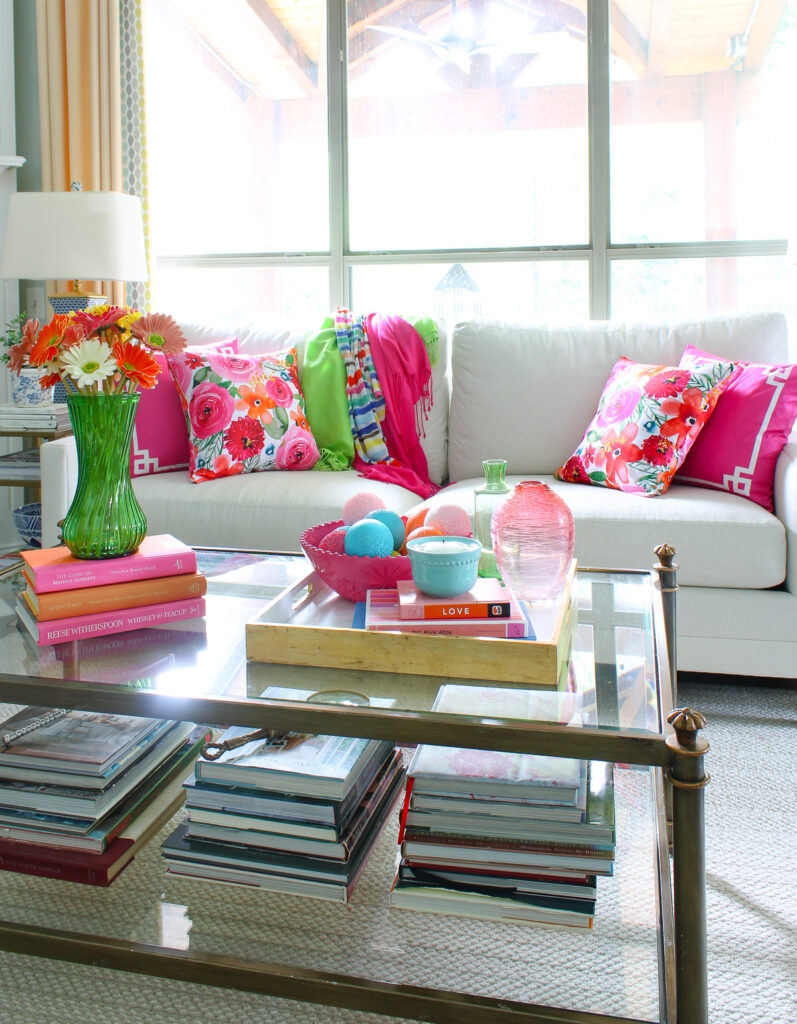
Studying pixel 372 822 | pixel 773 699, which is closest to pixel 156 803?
pixel 372 822

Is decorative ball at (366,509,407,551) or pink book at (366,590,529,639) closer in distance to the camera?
pink book at (366,590,529,639)

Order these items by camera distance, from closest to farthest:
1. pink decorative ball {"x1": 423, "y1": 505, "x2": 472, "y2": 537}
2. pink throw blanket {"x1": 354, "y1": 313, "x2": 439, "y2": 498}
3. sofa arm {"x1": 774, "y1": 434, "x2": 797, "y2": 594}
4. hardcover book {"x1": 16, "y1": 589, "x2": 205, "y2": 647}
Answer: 1. hardcover book {"x1": 16, "y1": 589, "x2": 205, "y2": 647}
2. pink decorative ball {"x1": 423, "y1": 505, "x2": 472, "y2": 537}
3. sofa arm {"x1": 774, "y1": 434, "x2": 797, "y2": 594}
4. pink throw blanket {"x1": 354, "y1": 313, "x2": 439, "y2": 498}

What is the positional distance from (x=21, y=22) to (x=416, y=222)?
1829 mm

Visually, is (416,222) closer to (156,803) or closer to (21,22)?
(21,22)

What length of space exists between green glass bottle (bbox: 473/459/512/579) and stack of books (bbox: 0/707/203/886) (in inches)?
21.8

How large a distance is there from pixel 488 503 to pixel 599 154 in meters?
2.57

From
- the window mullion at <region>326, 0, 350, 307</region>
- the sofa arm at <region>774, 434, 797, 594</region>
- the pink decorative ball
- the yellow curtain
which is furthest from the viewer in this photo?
the window mullion at <region>326, 0, 350, 307</region>

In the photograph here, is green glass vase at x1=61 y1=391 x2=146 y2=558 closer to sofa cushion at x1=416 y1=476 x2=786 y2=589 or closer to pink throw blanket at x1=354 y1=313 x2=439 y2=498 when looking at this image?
sofa cushion at x1=416 y1=476 x2=786 y2=589

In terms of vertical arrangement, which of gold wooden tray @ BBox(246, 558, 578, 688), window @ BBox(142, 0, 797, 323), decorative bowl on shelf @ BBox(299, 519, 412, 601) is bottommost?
gold wooden tray @ BBox(246, 558, 578, 688)

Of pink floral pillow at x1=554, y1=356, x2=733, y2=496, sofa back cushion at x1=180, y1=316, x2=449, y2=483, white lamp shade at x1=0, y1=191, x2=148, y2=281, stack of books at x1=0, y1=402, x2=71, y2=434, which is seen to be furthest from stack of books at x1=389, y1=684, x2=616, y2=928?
white lamp shade at x1=0, y1=191, x2=148, y2=281

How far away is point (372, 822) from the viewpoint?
3.97 ft

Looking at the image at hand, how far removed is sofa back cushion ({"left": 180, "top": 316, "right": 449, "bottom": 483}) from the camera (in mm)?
2869

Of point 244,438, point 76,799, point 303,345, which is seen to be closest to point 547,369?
point 303,345

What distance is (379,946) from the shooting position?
47.9 inches
